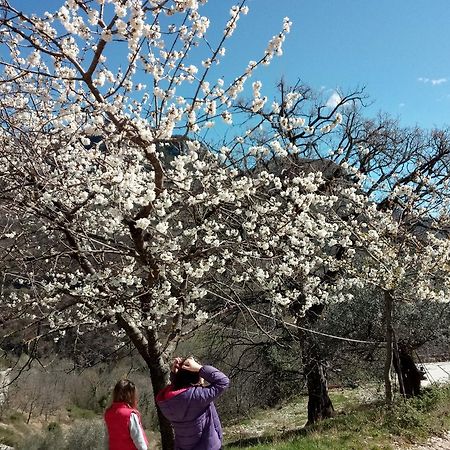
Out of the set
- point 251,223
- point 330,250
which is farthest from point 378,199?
point 251,223

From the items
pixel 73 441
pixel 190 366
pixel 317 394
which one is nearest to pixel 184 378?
pixel 190 366

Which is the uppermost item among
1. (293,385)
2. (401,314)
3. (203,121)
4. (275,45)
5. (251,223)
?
(275,45)

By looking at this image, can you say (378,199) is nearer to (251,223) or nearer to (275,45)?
(251,223)

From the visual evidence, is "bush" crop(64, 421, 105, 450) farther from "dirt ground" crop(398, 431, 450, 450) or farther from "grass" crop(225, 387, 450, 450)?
"dirt ground" crop(398, 431, 450, 450)

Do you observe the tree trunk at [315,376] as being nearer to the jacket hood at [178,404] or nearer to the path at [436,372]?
the path at [436,372]

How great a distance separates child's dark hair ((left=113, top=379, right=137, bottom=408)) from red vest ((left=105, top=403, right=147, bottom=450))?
0.05m

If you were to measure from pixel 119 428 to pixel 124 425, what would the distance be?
0.04 metres

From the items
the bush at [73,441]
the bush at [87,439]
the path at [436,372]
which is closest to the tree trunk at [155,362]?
the path at [436,372]

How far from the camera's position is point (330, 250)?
10.2 m

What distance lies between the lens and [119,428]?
10.6 feet

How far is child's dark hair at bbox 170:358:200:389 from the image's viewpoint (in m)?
3.07

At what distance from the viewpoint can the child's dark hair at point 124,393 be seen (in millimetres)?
3355

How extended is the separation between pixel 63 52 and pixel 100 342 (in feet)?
42.9

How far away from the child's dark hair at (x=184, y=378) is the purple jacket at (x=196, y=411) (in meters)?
0.05
